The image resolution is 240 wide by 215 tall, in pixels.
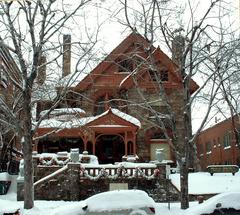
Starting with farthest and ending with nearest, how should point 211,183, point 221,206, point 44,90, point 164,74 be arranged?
point 164,74, point 211,183, point 44,90, point 221,206

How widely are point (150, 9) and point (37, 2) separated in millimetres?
4311

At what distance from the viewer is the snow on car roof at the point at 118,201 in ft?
38.1

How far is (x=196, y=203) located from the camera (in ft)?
65.1

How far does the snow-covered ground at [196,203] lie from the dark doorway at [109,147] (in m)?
7.79

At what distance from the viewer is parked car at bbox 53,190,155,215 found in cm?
1152

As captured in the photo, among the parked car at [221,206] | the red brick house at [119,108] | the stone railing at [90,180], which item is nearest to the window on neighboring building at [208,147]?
the red brick house at [119,108]

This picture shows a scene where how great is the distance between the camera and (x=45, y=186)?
908 inches

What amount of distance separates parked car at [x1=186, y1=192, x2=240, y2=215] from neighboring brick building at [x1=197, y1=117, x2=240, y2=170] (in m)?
31.3

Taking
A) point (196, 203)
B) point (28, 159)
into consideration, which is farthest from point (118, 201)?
point (196, 203)

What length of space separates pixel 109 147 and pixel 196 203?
1584cm

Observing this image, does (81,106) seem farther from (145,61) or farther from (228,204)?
(228,204)

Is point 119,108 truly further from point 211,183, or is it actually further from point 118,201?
point 118,201

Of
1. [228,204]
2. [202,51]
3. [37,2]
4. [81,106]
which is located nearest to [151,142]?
[81,106]

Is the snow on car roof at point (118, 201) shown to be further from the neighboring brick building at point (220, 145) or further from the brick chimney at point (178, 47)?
the neighboring brick building at point (220, 145)
